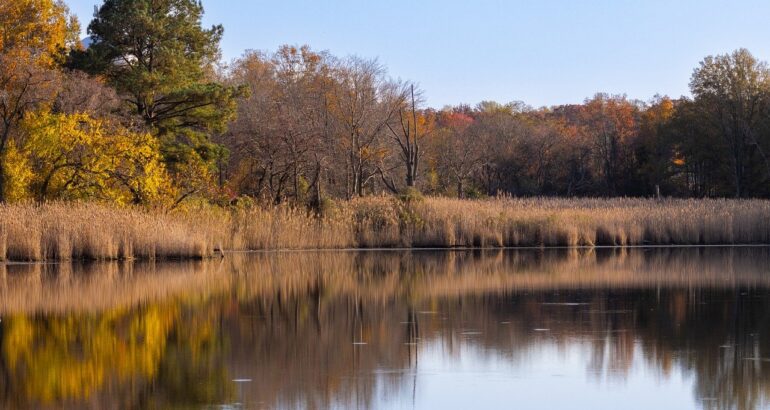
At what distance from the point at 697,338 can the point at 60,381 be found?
6247 mm

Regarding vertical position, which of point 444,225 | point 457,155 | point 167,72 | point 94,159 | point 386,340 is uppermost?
point 167,72

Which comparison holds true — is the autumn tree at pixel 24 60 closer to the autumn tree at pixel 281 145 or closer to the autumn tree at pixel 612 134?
the autumn tree at pixel 281 145

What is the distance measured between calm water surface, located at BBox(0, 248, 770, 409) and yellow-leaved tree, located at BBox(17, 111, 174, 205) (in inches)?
316

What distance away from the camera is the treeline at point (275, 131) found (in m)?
29.1

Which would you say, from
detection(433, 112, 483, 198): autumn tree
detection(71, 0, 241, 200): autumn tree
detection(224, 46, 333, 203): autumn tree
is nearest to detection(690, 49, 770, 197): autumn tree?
detection(433, 112, 483, 198): autumn tree

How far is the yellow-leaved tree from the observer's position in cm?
2811

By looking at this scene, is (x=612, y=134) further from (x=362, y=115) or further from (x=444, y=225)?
(x=444, y=225)

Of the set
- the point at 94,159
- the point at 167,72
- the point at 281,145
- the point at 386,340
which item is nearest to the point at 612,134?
the point at 281,145

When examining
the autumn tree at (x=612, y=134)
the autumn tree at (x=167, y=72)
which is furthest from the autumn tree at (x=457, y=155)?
the autumn tree at (x=167, y=72)

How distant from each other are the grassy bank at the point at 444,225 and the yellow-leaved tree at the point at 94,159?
1.32 metres

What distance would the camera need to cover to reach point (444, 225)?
31.4m

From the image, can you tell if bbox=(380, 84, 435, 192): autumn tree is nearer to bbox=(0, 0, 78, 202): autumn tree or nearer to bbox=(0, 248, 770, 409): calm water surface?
bbox=(0, 0, 78, 202): autumn tree

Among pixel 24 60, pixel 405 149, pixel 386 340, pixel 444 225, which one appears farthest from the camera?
pixel 405 149

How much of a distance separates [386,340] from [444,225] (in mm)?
20369
